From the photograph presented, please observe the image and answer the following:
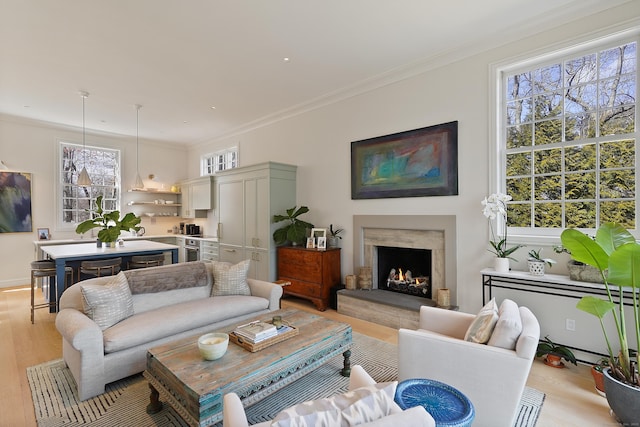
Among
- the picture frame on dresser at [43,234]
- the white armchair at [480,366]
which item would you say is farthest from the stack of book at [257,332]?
the picture frame on dresser at [43,234]

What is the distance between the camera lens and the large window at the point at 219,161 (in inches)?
268

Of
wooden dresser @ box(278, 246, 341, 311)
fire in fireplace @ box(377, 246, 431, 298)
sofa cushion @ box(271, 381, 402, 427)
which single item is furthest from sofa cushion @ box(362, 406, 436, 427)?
wooden dresser @ box(278, 246, 341, 311)

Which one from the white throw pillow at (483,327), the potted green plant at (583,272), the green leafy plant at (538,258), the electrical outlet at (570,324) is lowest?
the electrical outlet at (570,324)

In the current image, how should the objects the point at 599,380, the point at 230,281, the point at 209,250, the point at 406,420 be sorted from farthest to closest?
the point at 209,250, the point at 230,281, the point at 599,380, the point at 406,420

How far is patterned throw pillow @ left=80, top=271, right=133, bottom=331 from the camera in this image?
96.2 inches

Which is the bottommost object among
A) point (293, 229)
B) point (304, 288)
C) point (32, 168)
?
point (304, 288)

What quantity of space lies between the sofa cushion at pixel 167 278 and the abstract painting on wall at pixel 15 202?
15.2ft

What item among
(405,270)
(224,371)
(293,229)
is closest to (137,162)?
(293,229)

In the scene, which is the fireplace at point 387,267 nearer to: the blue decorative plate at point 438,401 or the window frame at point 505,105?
the window frame at point 505,105

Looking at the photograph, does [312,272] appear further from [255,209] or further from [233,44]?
[233,44]

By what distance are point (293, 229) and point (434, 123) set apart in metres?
2.57

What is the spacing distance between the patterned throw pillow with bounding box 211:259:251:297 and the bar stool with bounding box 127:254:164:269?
5.16 feet

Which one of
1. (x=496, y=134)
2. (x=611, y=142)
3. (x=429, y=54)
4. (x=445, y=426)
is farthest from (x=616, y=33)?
(x=445, y=426)

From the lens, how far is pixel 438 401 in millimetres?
1471
